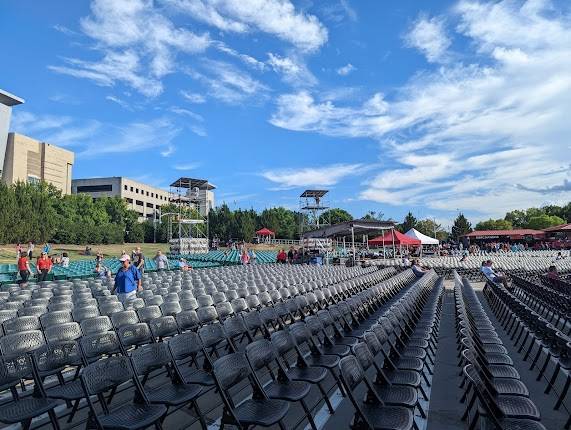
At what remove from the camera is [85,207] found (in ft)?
200

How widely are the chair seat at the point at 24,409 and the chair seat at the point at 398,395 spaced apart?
2.58 m

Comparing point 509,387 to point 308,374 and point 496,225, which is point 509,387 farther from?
point 496,225

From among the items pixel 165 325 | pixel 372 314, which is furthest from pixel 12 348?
pixel 372 314

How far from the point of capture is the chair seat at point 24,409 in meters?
2.92

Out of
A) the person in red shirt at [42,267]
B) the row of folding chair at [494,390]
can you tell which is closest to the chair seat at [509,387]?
the row of folding chair at [494,390]

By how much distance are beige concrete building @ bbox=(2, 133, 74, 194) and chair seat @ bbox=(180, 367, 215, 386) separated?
73.7 meters

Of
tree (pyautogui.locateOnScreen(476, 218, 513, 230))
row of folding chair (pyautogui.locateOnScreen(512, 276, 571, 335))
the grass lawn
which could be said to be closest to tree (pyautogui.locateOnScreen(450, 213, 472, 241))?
tree (pyautogui.locateOnScreen(476, 218, 513, 230))

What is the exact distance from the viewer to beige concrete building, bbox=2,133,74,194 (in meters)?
70.1

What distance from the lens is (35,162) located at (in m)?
76.1

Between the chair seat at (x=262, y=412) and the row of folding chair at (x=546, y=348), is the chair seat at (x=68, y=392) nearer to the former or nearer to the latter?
the chair seat at (x=262, y=412)

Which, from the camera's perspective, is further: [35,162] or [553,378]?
[35,162]

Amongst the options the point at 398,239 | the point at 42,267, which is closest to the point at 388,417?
the point at 42,267

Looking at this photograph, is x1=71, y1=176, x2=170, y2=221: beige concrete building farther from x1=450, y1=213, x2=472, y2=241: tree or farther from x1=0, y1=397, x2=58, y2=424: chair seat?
x1=0, y1=397, x2=58, y2=424: chair seat

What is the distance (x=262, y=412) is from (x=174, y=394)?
792 mm
